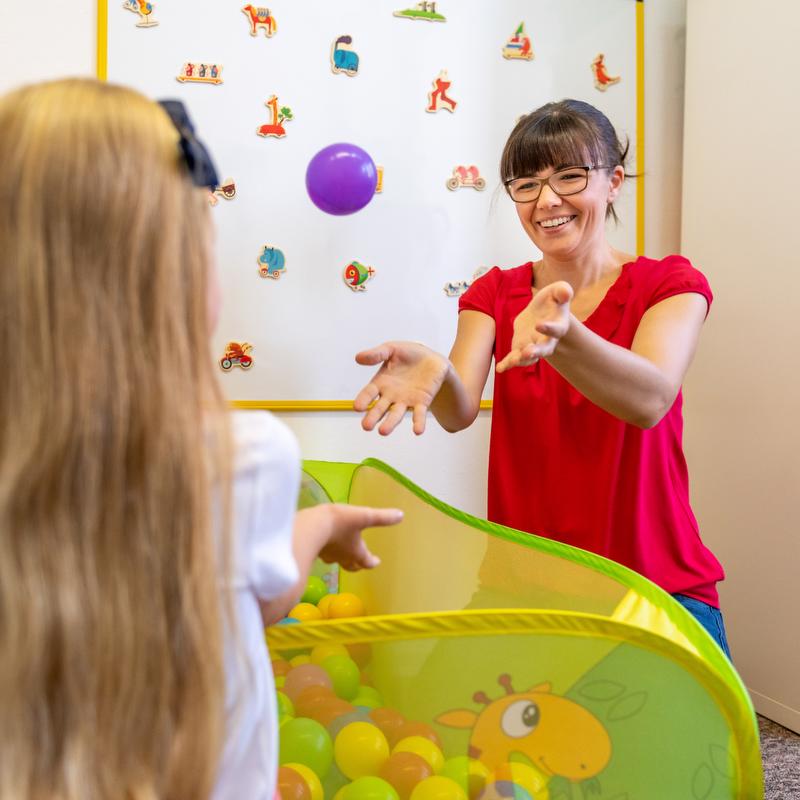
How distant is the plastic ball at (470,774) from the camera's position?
28.0 inches

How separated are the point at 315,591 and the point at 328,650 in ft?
2.29

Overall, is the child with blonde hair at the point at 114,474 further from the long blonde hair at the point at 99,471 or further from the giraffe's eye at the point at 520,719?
the giraffe's eye at the point at 520,719

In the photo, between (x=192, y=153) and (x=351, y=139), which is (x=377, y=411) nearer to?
(x=192, y=153)

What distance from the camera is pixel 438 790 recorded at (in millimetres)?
717

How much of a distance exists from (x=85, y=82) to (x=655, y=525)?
89 cm

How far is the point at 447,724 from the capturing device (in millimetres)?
719

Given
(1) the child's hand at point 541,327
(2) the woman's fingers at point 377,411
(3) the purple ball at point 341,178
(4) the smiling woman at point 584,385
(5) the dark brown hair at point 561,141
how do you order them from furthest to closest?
(3) the purple ball at point 341,178 → (5) the dark brown hair at point 561,141 → (4) the smiling woman at point 584,385 → (2) the woman's fingers at point 377,411 → (1) the child's hand at point 541,327

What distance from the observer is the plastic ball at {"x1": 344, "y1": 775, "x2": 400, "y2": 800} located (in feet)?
2.39

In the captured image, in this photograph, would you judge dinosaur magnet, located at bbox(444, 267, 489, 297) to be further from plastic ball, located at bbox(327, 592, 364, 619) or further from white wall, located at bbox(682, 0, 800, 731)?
plastic ball, located at bbox(327, 592, 364, 619)

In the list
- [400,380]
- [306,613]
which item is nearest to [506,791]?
[400,380]

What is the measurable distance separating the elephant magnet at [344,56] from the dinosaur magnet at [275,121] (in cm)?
13

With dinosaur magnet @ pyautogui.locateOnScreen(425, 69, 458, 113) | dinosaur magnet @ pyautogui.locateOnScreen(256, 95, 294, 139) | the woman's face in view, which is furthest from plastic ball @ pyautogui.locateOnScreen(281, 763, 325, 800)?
dinosaur magnet @ pyautogui.locateOnScreen(425, 69, 458, 113)

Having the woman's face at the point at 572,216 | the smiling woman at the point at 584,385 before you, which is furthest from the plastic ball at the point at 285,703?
the woman's face at the point at 572,216

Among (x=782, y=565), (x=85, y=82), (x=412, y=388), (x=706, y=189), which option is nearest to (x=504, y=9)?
(x=706, y=189)
